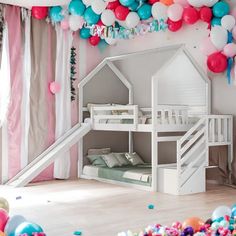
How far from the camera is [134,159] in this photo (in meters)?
5.38

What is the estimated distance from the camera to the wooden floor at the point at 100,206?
2.98 meters

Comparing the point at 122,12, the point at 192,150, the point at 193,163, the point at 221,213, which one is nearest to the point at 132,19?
the point at 122,12

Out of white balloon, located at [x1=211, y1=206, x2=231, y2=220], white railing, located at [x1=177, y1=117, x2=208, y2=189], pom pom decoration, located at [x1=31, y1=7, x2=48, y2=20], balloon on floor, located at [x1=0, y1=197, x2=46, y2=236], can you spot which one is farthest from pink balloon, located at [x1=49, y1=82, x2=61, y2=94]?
white balloon, located at [x1=211, y1=206, x2=231, y2=220]

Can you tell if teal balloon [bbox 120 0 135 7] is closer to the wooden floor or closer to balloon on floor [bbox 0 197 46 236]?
the wooden floor

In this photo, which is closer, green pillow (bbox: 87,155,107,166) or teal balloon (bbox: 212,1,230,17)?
teal balloon (bbox: 212,1,230,17)

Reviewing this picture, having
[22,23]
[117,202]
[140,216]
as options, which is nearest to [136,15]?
[22,23]

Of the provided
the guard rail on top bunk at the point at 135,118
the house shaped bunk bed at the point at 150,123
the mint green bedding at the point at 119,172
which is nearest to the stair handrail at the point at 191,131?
the house shaped bunk bed at the point at 150,123

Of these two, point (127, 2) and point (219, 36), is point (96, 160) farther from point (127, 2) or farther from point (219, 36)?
point (219, 36)

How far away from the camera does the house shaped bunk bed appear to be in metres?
4.38

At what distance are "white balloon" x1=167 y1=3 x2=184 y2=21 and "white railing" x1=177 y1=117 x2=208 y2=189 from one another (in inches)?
43.8

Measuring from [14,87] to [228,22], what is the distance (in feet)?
7.97

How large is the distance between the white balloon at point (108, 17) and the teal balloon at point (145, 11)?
0.33 m

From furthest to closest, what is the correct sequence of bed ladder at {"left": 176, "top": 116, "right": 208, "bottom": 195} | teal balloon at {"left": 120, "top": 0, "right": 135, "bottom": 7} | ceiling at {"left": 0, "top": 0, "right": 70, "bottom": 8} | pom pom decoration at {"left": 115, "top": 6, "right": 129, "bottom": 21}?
pom pom decoration at {"left": 115, "top": 6, "right": 129, "bottom": 21}, teal balloon at {"left": 120, "top": 0, "right": 135, "bottom": 7}, ceiling at {"left": 0, "top": 0, "right": 70, "bottom": 8}, bed ladder at {"left": 176, "top": 116, "right": 208, "bottom": 195}

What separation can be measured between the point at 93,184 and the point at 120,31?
182 centimetres
